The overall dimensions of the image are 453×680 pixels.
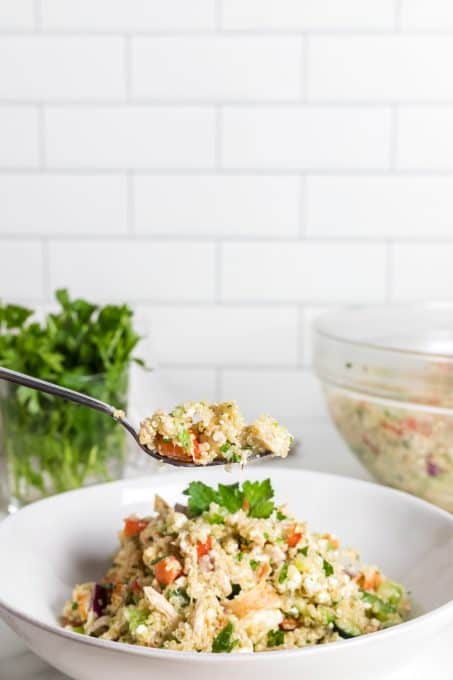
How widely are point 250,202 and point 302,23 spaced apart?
35 cm

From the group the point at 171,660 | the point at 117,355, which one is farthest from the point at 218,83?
the point at 171,660

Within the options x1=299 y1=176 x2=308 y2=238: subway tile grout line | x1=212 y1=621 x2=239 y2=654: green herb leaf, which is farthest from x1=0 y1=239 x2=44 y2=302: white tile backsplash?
x1=212 y1=621 x2=239 y2=654: green herb leaf

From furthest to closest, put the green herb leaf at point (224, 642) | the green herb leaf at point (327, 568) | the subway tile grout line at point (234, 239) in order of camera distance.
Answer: the subway tile grout line at point (234, 239) < the green herb leaf at point (327, 568) < the green herb leaf at point (224, 642)

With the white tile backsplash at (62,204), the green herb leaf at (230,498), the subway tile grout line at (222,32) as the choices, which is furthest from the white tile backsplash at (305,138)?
the green herb leaf at (230,498)

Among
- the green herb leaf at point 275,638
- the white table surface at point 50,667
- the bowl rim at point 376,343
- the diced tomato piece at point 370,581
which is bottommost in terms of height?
the white table surface at point 50,667

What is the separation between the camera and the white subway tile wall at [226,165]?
169cm

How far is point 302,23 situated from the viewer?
168 cm

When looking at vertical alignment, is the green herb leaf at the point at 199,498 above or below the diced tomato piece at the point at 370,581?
above

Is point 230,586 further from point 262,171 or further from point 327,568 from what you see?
point 262,171

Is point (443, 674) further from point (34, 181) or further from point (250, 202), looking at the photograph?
point (34, 181)

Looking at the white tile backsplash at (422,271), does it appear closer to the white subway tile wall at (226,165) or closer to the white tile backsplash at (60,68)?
the white subway tile wall at (226,165)

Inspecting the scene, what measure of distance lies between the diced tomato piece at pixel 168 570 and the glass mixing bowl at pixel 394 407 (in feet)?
1.43

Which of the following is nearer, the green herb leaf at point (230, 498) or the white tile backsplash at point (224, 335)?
the green herb leaf at point (230, 498)

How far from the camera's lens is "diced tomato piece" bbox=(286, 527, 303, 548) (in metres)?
0.98
